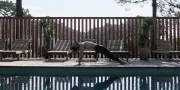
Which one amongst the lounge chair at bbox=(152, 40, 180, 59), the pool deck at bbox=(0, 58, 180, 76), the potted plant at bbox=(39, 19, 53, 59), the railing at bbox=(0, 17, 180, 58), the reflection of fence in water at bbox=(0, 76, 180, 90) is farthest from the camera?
the railing at bbox=(0, 17, 180, 58)

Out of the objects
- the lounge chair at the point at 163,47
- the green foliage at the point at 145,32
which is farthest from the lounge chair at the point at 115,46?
the lounge chair at the point at 163,47

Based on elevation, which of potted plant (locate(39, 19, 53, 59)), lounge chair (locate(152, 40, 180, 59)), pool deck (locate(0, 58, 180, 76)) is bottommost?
pool deck (locate(0, 58, 180, 76))

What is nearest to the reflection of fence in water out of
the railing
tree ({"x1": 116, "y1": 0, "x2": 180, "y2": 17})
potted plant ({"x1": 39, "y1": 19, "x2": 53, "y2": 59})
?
potted plant ({"x1": 39, "y1": 19, "x2": 53, "y2": 59})

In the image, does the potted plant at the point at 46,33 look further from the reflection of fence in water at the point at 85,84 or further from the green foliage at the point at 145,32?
the reflection of fence in water at the point at 85,84

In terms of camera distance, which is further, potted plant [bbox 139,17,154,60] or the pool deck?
potted plant [bbox 139,17,154,60]

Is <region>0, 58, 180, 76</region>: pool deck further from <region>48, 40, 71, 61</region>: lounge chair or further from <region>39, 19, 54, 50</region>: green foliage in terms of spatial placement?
<region>39, 19, 54, 50</region>: green foliage

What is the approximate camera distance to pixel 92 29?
41.8 ft

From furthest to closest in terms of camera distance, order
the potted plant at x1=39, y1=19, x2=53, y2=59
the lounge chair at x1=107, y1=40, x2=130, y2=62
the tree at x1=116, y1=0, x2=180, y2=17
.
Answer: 1. the tree at x1=116, y1=0, x2=180, y2=17
2. the potted plant at x1=39, y1=19, x2=53, y2=59
3. the lounge chair at x1=107, y1=40, x2=130, y2=62

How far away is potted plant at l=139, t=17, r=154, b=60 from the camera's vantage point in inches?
454

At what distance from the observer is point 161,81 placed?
25.7ft

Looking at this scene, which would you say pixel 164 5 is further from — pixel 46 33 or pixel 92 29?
pixel 46 33

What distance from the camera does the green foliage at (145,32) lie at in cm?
1152

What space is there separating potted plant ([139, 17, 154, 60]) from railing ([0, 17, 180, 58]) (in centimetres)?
79

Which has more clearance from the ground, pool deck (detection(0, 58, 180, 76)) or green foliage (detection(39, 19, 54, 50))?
green foliage (detection(39, 19, 54, 50))
